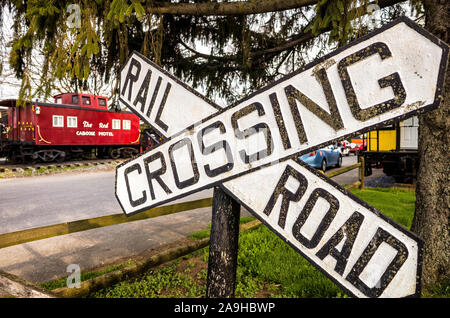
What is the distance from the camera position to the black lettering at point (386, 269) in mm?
779

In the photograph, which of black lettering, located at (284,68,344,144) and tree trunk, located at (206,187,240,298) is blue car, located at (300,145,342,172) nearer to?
tree trunk, located at (206,187,240,298)

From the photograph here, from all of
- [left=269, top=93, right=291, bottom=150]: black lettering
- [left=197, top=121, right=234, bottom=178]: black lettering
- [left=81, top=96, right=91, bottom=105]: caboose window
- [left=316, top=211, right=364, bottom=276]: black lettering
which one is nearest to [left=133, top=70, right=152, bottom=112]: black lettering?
[left=197, top=121, right=234, bottom=178]: black lettering

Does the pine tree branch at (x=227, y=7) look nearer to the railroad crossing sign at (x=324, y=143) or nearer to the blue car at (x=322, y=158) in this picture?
the railroad crossing sign at (x=324, y=143)

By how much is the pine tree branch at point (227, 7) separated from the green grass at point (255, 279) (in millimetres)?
2442

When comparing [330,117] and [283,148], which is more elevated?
[330,117]

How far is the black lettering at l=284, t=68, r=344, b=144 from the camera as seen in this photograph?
0.85 meters

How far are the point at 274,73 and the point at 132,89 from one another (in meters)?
3.39

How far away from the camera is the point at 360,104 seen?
2.67ft

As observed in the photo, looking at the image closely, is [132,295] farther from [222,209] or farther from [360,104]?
[360,104]

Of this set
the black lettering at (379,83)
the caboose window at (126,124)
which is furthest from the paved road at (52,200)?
the caboose window at (126,124)

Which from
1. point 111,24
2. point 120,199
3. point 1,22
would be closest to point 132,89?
point 120,199

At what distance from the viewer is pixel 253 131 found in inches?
37.6

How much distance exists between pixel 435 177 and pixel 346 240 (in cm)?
217

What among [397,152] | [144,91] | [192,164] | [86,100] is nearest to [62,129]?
[86,100]
